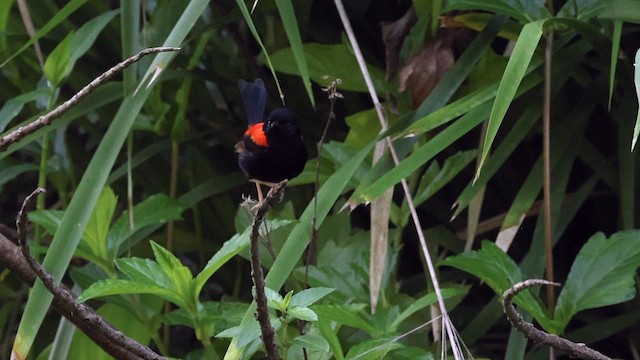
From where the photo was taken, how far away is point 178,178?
2068 mm

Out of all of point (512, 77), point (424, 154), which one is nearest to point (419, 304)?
point (424, 154)

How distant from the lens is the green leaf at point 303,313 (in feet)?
3.29

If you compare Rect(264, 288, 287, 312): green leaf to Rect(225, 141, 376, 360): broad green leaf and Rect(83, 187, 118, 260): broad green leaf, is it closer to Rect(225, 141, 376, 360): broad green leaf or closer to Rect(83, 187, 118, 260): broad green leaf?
Rect(225, 141, 376, 360): broad green leaf

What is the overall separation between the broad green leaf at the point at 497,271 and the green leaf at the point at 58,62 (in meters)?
0.74

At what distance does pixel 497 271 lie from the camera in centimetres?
136

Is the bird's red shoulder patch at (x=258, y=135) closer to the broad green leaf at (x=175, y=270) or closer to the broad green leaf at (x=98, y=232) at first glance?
the broad green leaf at (x=98, y=232)

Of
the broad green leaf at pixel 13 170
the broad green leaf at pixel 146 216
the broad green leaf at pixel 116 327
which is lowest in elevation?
the broad green leaf at pixel 116 327

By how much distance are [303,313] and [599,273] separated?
60 cm

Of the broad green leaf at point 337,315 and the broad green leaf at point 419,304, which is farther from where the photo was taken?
the broad green leaf at point 419,304

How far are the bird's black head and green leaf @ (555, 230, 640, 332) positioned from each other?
51cm

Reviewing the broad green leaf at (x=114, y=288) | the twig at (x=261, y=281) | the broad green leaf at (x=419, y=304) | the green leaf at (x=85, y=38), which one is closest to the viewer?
the twig at (x=261, y=281)

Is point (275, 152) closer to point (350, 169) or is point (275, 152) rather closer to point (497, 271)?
point (350, 169)

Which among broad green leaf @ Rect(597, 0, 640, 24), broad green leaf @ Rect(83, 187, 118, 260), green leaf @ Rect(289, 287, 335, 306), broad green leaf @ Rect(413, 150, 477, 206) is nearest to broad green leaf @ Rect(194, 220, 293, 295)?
green leaf @ Rect(289, 287, 335, 306)


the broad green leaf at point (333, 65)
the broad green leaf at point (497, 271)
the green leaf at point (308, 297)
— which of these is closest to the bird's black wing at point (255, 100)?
the broad green leaf at point (333, 65)
